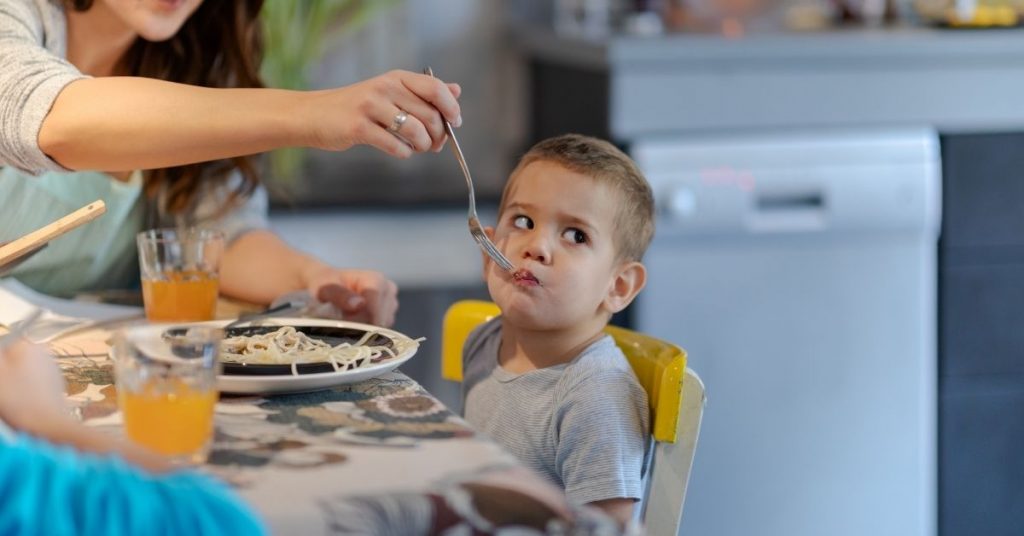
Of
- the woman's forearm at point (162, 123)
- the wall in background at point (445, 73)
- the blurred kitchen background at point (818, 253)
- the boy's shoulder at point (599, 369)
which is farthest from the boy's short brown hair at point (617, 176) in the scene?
the wall in background at point (445, 73)

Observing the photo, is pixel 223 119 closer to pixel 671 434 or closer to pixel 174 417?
pixel 174 417

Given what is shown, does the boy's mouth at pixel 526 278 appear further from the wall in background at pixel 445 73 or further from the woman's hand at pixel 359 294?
the wall in background at pixel 445 73

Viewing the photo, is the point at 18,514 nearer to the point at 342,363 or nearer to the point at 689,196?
the point at 342,363

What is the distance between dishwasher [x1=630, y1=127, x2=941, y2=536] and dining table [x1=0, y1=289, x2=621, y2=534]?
5.06 feet

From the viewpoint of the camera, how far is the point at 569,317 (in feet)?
4.61

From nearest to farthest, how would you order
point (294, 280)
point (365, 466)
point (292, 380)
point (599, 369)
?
point (365, 466) < point (292, 380) < point (599, 369) < point (294, 280)

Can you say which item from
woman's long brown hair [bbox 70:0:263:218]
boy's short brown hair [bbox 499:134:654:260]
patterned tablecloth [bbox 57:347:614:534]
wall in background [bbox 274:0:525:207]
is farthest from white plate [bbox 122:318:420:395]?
wall in background [bbox 274:0:525:207]

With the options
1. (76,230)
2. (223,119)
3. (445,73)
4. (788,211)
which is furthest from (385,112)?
(445,73)

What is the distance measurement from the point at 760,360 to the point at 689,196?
1.22ft

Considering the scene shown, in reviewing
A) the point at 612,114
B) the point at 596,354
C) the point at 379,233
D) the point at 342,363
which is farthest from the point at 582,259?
the point at 379,233

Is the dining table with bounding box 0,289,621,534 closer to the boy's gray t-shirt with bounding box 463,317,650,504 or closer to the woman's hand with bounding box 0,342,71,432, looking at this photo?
the woman's hand with bounding box 0,342,71,432

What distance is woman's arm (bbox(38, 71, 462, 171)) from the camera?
3.96 ft

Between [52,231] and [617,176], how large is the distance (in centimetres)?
58

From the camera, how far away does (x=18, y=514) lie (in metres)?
0.79
